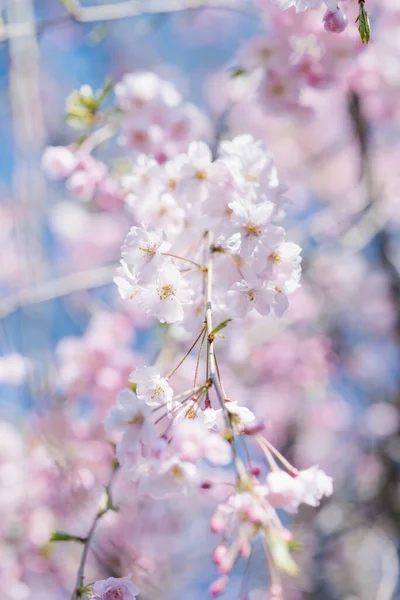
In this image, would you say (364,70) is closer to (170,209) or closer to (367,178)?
(367,178)

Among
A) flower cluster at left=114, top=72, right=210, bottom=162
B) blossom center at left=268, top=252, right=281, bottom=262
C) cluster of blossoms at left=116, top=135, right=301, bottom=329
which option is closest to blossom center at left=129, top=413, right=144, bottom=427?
cluster of blossoms at left=116, top=135, right=301, bottom=329

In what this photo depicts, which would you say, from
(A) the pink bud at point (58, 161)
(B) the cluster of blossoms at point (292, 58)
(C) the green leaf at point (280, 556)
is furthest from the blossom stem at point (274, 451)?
(B) the cluster of blossoms at point (292, 58)

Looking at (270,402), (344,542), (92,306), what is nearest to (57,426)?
(92,306)

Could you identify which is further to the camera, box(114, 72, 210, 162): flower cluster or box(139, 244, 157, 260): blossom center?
box(114, 72, 210, 162): flower cluster

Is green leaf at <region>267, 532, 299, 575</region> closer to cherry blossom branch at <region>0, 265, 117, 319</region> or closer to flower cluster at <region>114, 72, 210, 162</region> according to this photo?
flower cluster at <region>114, 72, 210, 162</region>

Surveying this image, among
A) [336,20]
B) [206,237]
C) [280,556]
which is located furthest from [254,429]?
[336,20]

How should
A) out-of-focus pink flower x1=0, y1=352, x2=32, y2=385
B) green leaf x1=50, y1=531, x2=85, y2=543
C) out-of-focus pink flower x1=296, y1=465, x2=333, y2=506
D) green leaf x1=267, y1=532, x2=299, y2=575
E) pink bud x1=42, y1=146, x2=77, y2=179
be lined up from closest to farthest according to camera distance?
1. green leaf x1=267, y1=532, x2=299, y2=575
2. out-of-focus pink flower x1=296, y1=465, x2=333, y2=506
3. green leaf x1=50, y1=531, x2=85, y2=543
4. pink bud x1=42, y1=146, x2=77, y2=179
5. out-of-focus pink flower x1=0, y1=352, x2=32, y2=385

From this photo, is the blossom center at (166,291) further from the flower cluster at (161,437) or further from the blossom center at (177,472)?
the blossom center at (177,472)
